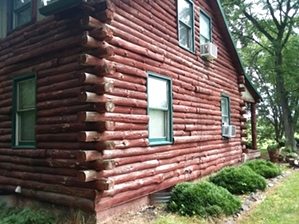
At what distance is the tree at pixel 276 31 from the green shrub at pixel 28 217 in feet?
53.5

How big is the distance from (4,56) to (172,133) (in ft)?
15.4

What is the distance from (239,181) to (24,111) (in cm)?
564

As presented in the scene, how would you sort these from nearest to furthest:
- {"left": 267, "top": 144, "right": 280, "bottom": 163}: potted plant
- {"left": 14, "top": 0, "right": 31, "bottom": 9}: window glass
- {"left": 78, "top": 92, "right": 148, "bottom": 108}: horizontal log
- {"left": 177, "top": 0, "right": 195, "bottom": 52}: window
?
{"left": 78, "top": 92, "right": 148, "bottom": 108}: horizontal log < {"left": 14, "top": 0, "right": 31, "bottom": 9}: window glass < {"left": 177, "top": 0, "right": 195, "bottom": 52}: window < {"left": 267, "top": 144, "right": 280, "bottom": 163}: potted plant

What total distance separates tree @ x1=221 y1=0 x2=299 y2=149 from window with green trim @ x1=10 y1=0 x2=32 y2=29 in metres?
15.5

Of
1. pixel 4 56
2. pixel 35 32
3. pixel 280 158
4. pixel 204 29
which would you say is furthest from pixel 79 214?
pixel 280 158

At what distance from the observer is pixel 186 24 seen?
8461 mm

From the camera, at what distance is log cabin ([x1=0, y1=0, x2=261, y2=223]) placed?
496cm

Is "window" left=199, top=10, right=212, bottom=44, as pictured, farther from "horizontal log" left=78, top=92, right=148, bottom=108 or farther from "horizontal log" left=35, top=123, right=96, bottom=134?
"horizontal log" left=35, top=123, right=96, bottom=134

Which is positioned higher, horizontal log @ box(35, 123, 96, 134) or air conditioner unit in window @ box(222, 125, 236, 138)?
horizontal log @ box(35, 123, 96, 134)

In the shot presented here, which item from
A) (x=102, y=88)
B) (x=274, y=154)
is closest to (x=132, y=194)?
(x=102, y=88)

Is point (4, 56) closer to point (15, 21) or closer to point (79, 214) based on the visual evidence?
point (15, 21)

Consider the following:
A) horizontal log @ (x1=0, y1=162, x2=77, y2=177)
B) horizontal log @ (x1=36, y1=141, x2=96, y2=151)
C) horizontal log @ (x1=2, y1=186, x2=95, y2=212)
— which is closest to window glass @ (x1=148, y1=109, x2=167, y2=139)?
horizontal log @ (x1=36, y1=141, x2=96, y2=151)

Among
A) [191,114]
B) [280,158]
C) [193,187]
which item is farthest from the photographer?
[280,158]

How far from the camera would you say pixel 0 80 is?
7062 millimetres
